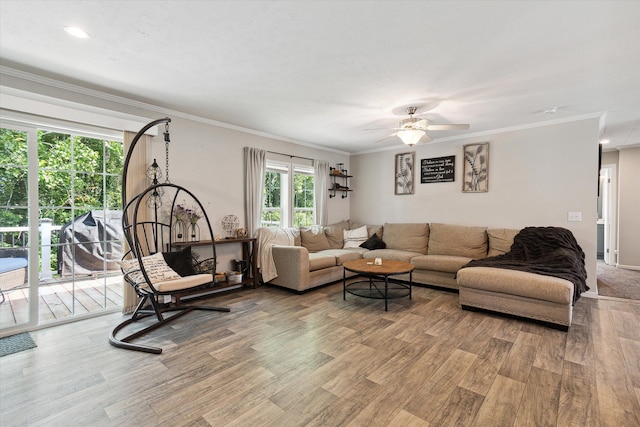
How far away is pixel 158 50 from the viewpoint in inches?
91.5

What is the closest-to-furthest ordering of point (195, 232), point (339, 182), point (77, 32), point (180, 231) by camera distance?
point (77, 32), point (180, 231), point (195, 232), point (339, 182)

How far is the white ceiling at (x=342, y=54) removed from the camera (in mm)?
1860

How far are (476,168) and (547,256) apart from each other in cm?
179

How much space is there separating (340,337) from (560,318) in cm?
220

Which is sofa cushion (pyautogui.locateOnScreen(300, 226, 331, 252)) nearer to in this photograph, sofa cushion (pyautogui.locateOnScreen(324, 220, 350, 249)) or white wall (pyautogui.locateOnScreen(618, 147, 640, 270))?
sofa cushion (pyautogui.locateOnScreen(324, 220, 350, 249))

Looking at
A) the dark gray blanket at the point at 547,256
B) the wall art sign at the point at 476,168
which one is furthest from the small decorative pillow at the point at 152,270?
the wall art sign at the point at 476,168

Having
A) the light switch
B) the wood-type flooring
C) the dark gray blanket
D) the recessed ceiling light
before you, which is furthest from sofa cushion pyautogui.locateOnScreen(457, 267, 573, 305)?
the recessed ceiling light

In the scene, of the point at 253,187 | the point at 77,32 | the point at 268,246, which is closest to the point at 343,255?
the point at 268,246

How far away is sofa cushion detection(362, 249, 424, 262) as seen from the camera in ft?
15.4

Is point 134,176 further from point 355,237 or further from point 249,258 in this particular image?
point 355,237

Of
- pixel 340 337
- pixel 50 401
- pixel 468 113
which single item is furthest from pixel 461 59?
pixel 50 401

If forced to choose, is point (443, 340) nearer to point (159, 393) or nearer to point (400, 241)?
point (159, 393)

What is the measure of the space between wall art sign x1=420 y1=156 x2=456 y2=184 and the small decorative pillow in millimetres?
4416

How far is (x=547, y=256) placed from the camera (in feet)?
11.9
